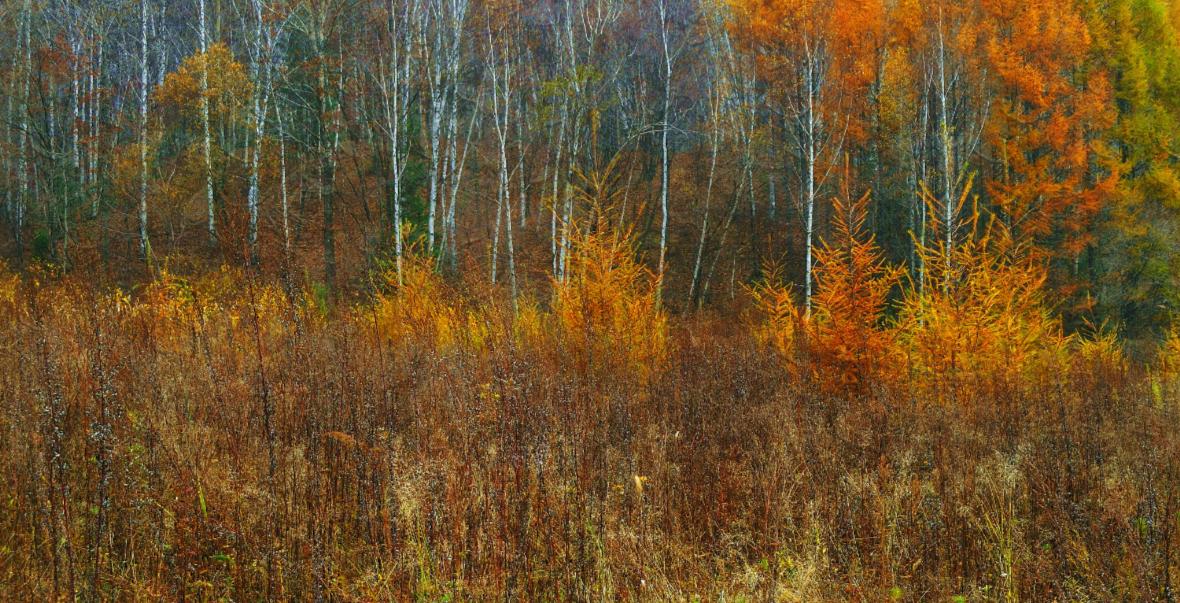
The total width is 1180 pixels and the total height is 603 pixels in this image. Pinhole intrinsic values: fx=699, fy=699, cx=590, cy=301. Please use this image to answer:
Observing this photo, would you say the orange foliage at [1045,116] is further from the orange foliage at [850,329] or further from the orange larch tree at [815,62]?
the orange foliage at [850,329]

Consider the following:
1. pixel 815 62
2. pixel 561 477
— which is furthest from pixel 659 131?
pixel 561 477

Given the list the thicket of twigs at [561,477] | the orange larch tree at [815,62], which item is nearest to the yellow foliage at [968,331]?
the thicket of twigs at [561,477]

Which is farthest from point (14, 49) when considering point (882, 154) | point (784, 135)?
point (882, 154)

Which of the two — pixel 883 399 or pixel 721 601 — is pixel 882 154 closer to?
pixel 883 399

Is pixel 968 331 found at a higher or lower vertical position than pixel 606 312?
lower

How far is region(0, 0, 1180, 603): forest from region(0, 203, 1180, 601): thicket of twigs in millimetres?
35

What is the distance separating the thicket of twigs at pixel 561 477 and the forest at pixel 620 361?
0.11 feet

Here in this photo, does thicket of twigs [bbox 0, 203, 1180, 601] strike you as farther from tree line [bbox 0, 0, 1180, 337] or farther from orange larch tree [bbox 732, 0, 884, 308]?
orange larch tree [bbox 732, 0, 884, 308]

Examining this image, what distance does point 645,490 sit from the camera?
4.46m

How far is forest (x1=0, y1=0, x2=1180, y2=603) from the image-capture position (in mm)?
3346

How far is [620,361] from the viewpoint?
769 cm

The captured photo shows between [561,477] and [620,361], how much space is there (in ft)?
12.6

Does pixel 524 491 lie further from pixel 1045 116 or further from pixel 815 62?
pixel 1045 116

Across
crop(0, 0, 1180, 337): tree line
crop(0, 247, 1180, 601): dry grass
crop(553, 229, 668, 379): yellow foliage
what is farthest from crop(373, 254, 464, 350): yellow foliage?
crop(0, 247, 1180, 601): dry grass
